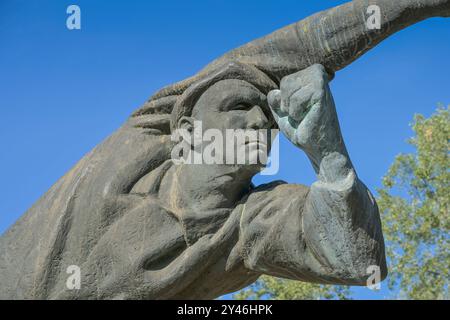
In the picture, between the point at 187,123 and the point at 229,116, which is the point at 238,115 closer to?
the point at 229,116

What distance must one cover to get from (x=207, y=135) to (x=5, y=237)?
1569 millimetres

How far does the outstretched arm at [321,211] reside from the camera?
420cm

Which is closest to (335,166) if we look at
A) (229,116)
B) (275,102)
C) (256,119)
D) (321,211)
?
(321,211)

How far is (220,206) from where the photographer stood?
462 cm

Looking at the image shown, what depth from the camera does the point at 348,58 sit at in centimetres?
479

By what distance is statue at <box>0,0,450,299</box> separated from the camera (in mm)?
4332

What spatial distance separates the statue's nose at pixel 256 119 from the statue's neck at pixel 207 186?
0.27 m

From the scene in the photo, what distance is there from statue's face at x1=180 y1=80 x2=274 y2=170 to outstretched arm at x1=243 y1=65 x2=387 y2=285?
0.28 meters

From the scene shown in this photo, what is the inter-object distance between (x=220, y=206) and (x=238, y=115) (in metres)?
0.57

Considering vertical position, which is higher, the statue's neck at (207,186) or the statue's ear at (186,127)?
the statue's ear at (186,127)

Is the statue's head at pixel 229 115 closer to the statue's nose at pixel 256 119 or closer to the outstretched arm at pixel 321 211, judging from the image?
the statue's nose at pixel 256 119

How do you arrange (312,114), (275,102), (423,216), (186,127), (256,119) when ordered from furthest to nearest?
(423,216) → (186,127) → (256,119) → (275,102) → (312,114)

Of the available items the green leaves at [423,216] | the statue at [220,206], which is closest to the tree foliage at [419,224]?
the green leaves at [423,216]

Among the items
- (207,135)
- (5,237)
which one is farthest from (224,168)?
(5,237)
